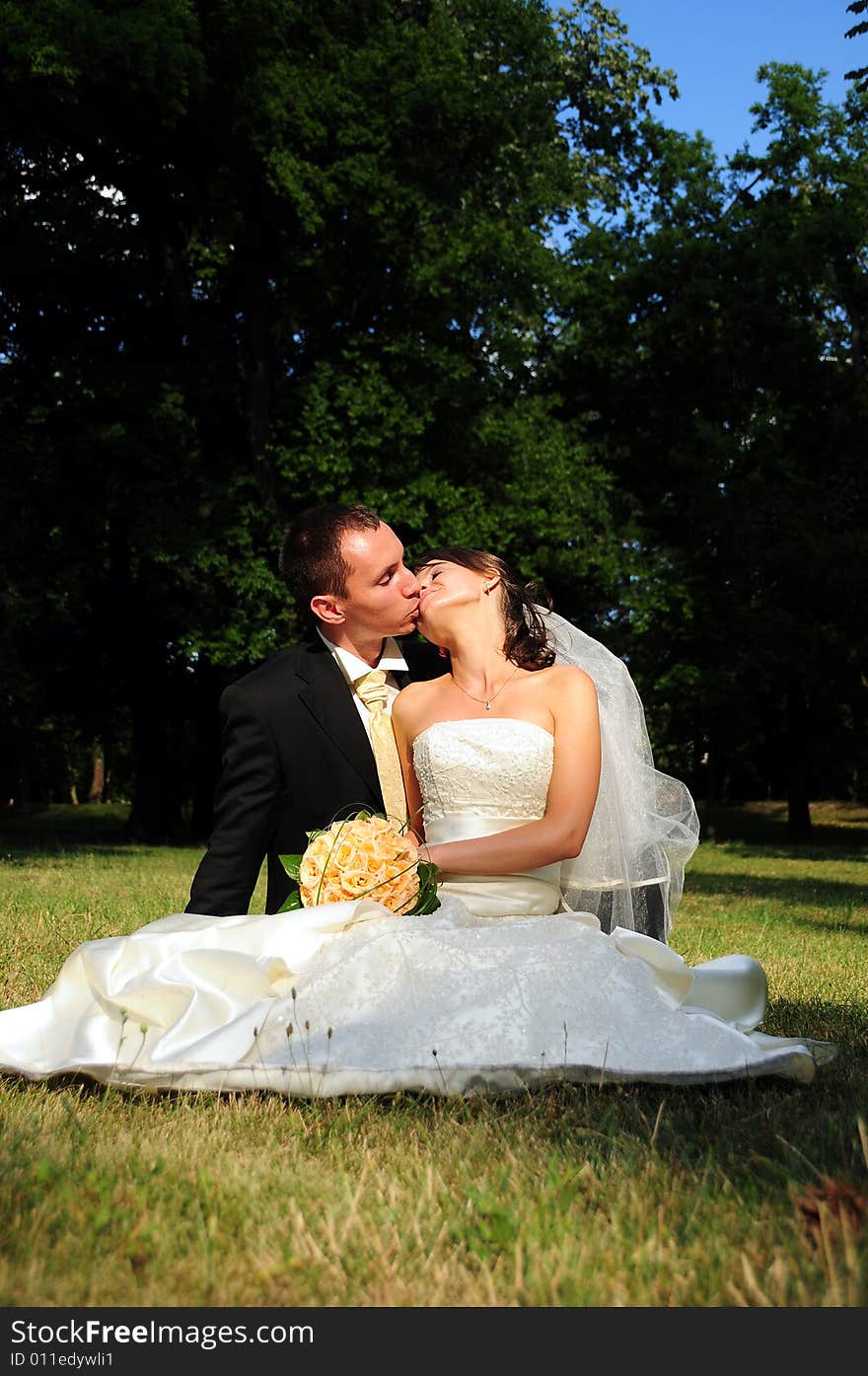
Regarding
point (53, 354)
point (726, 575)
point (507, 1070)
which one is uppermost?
point (53, 354)

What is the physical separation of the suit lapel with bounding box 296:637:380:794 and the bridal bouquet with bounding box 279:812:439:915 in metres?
0.76

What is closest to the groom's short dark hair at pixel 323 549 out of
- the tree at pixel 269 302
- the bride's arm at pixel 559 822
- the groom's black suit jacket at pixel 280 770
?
the groom's black suit jacket at pixel 280 770

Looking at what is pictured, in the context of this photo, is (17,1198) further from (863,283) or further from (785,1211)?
(863,283)

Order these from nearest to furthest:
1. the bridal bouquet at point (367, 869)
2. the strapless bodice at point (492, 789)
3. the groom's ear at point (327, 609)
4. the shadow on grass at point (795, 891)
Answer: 1. the bridal bouquet at point (367, 869)
2. the strapless bodice at point (492, 789)
3. the groom's ear at point (327, 609)
4. the shadow on grass at point (795, 891)

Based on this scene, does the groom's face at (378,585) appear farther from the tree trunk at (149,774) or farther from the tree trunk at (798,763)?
the tree trunk at (798,763)

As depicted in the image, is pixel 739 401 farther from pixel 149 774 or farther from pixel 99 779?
pixel 99 779

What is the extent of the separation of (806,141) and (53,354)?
58.8 ft

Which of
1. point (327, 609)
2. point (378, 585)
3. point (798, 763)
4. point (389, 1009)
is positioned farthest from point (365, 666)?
point (798, 763)

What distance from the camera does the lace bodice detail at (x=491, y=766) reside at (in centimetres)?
512

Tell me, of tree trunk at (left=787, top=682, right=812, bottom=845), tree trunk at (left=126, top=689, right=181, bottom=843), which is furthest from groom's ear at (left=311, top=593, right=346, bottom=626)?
tree trunk at (left=787, top=682, right=812, bottom=845)

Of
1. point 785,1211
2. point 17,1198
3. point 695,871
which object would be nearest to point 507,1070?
point 785,1211

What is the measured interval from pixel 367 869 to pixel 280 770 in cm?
95

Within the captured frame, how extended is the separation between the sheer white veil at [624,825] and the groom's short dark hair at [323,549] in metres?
0.90

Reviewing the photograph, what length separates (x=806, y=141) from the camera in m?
29.7
